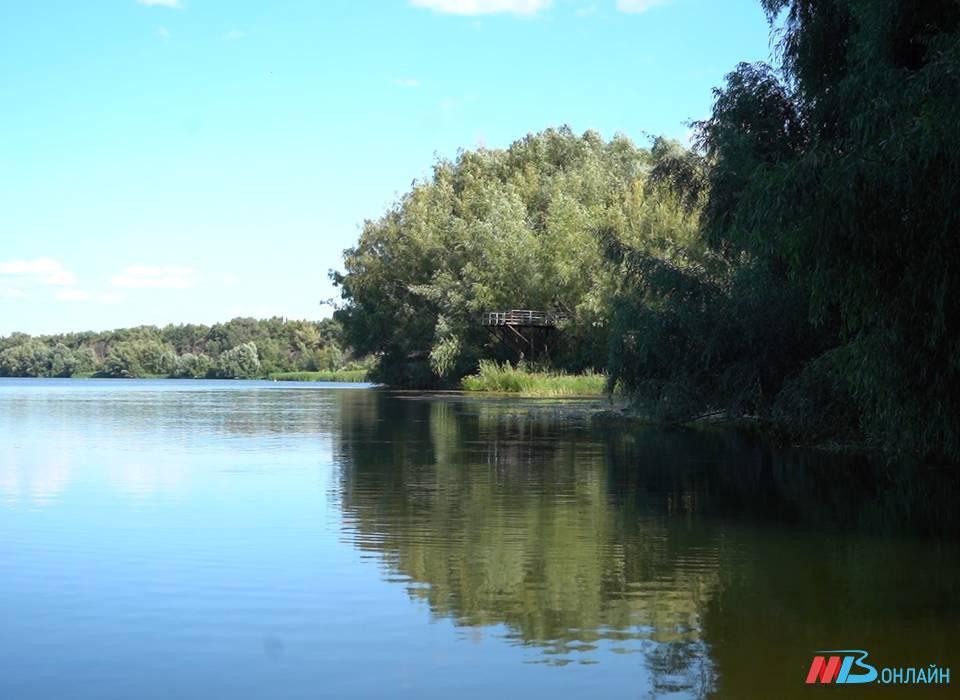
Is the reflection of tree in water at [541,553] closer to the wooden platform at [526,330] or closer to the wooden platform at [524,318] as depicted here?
the wooden platform at [524,318]

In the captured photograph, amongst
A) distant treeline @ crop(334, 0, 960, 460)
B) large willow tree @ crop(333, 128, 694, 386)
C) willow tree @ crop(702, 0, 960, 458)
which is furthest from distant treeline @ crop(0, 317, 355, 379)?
willow tree @ crop(702, 0, 960, 458)

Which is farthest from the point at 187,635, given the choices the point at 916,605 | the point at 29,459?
the point at 29,459

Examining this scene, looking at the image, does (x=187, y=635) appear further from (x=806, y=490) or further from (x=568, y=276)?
(x=568, y=276)

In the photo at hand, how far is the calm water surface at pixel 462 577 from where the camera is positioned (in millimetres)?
6422

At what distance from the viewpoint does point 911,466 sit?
1872 centimetres

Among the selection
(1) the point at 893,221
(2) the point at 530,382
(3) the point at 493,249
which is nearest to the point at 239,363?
(3) the point at 493,249

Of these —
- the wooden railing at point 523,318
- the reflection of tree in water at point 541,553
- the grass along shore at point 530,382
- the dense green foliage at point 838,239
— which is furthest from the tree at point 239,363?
the reflection of tree in water at point 541,553

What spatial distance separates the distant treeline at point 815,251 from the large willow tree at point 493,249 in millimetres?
1156

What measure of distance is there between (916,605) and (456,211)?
6321 centimetres

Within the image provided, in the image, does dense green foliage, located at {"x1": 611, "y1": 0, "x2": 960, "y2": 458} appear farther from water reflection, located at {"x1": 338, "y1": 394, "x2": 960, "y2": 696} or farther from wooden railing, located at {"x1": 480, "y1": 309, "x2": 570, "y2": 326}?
wooden railing, located at {"x1": 480, "y1": 309, "x2": 570, "y2": 326}

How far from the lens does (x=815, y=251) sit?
11133 millimetres

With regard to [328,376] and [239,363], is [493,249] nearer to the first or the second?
[328,376]

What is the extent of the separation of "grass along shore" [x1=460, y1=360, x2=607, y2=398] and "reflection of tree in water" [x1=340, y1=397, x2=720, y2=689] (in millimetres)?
31942

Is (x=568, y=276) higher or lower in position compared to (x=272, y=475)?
higher
